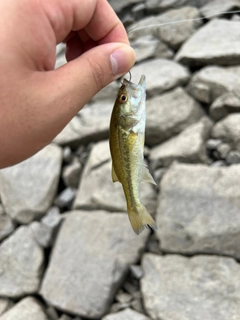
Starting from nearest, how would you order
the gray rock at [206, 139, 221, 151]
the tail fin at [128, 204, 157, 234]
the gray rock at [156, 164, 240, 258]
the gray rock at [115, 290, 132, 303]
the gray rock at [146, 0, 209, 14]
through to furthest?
the tail fin at [128, 204, 157, 234], the gray rock at [156, 164, 240, 258], the gray rock at [115, 290, 132, 303], the gray rock at [206, 139, 221, 151], the gray rock at [146, 0, 209, 14]

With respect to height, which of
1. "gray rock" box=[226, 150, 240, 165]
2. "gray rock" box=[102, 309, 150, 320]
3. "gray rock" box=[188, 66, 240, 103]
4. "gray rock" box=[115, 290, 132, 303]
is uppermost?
"gray rock" box=[188, 66, 240, 103]

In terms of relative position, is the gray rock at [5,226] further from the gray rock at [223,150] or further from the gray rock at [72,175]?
the gray rock at [223,150]

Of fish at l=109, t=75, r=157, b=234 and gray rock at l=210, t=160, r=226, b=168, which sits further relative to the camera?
gray rock at l=210, t=160, r=226, b=168

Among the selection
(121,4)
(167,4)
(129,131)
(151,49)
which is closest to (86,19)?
(129,131)

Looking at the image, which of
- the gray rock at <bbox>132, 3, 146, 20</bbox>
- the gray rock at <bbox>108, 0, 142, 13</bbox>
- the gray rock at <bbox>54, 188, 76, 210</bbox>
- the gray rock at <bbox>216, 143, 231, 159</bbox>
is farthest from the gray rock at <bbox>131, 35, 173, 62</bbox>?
the gray rock at <bbox>54, 188, 76, 210</bbox>

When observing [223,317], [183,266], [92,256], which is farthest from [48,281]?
[223,317]

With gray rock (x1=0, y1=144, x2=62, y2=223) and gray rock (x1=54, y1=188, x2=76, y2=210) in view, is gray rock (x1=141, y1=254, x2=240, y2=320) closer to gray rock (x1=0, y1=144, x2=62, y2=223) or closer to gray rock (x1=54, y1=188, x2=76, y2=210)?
gray rock (x1=54, y1=188, x2=76, y2=210)
